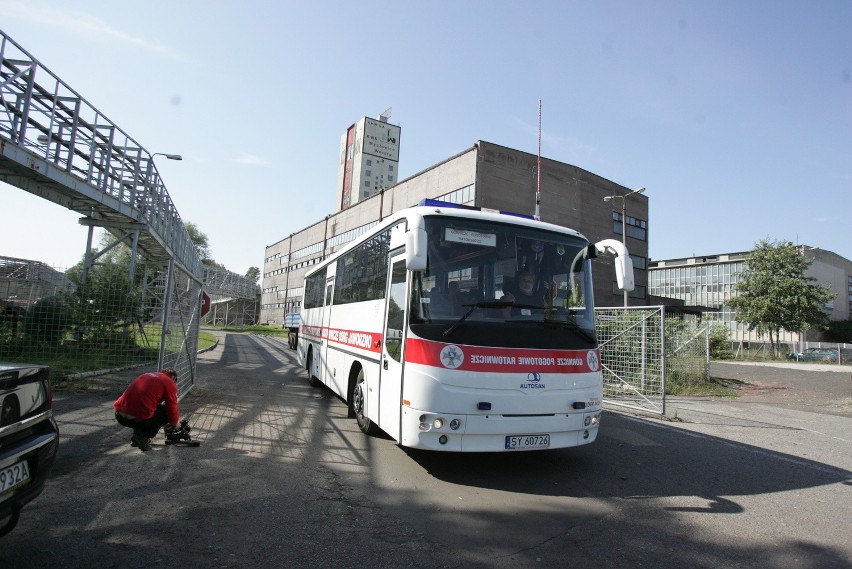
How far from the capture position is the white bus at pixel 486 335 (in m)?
5.25

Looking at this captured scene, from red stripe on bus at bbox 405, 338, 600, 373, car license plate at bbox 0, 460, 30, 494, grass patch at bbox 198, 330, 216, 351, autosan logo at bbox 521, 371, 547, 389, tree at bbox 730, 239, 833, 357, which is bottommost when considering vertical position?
grass patch at bbox 198, 330, 216, 351

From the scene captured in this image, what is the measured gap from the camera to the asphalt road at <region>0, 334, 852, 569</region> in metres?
3.67

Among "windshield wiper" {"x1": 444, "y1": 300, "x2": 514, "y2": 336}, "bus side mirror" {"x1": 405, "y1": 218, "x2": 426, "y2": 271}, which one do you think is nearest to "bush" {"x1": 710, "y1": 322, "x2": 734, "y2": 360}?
"windshield wiper" {"x1": 444, "y1": 300, "x2": 514, "y2": 336}

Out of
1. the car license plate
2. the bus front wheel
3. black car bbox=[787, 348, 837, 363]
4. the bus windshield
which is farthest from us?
black car bbox=[787, 348, 837, 363]

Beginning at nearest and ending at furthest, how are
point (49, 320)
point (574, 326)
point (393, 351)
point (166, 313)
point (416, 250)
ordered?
point (416, 250) < point (574, 326) < point (393, 351) < point (166, 313) < point (49, 320)

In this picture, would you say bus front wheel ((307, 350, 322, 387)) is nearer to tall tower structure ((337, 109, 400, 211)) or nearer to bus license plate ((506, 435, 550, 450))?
bus license plate ((506, 435, 550, 450))

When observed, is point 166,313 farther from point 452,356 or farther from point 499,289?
point 499,289

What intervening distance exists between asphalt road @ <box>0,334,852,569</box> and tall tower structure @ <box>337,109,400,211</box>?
91.2 meters

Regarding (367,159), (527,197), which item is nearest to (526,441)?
(527,197)

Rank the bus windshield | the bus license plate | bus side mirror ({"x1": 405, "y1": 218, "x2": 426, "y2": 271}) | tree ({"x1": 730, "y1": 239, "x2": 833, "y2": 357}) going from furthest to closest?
tree ({"x1": 730, "y1": 239, "x2": 833, "y2": 357}) → the bus windshield → the bus license plate → bus side mirror ({"x1": 405, "y1": 218, "x2": 426, "y2": 271})

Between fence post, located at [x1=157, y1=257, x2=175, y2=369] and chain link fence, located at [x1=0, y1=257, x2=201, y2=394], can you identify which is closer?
fence post, located at [x1=157, y1=257, x2=175, y2=369]

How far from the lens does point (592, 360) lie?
593 cm

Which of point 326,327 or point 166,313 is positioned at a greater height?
point 166,313

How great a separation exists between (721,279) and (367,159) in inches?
2571
